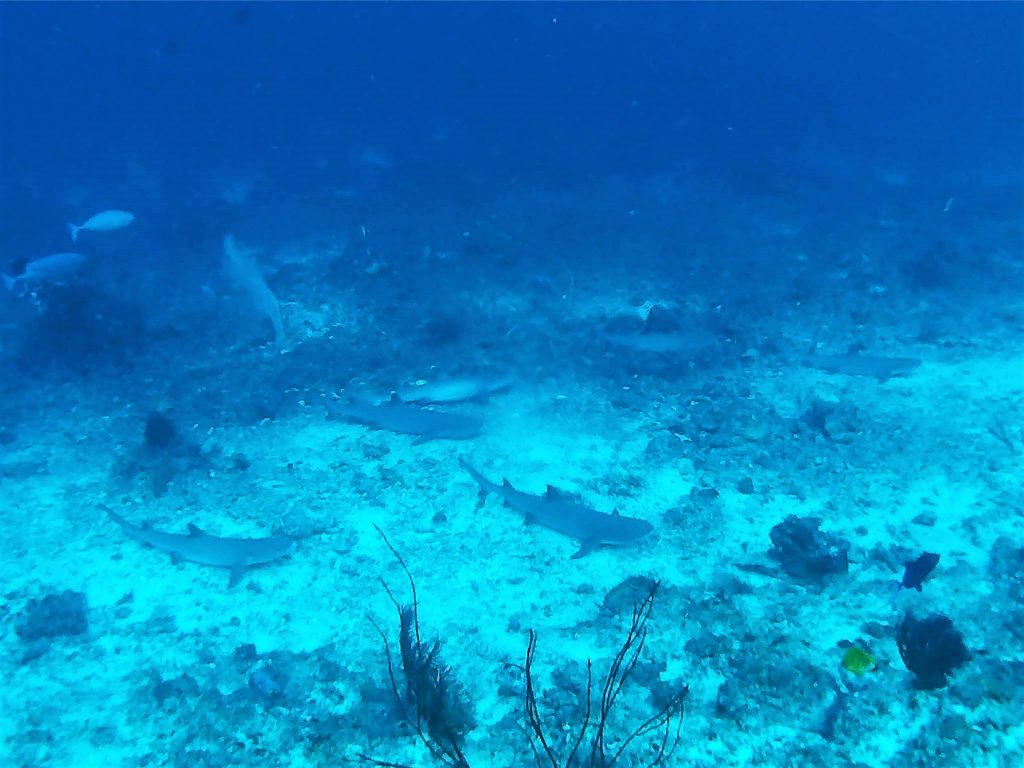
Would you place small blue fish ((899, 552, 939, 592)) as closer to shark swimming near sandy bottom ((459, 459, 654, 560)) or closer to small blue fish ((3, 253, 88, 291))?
shark swimming near sandy bottom ((459, 459, 654, 560))

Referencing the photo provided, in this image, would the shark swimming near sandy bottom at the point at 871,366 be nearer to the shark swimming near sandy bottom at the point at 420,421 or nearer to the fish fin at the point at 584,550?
the shark swimming near sandy bottom at the point at 420,421

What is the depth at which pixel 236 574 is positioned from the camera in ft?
20.3

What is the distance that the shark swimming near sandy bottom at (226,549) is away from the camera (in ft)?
20.7

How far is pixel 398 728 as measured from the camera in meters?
4.61

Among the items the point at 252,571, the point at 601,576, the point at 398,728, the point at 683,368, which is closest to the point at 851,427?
the point at 683,368

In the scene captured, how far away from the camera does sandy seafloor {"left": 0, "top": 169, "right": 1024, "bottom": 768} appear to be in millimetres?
4648

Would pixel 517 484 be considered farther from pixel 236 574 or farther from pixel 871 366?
pixel 871 366

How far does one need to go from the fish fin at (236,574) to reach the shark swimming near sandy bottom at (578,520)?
8.73ft

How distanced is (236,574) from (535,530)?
9.75ft

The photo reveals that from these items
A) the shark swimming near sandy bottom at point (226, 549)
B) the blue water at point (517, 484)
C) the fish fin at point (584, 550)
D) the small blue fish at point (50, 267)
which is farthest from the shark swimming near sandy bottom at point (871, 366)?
the small blue fish at point (50, 267)

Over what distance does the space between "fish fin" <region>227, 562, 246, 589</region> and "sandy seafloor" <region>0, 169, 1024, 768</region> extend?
141 millimetres

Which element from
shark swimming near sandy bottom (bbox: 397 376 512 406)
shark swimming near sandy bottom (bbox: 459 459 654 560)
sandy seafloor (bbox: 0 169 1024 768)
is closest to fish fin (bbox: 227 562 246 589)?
sandy seafloor (bbox: 0 169 1024 768)

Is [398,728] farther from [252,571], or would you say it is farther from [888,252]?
[888,252]

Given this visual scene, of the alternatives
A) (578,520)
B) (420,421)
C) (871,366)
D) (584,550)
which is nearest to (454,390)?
(420,421)
